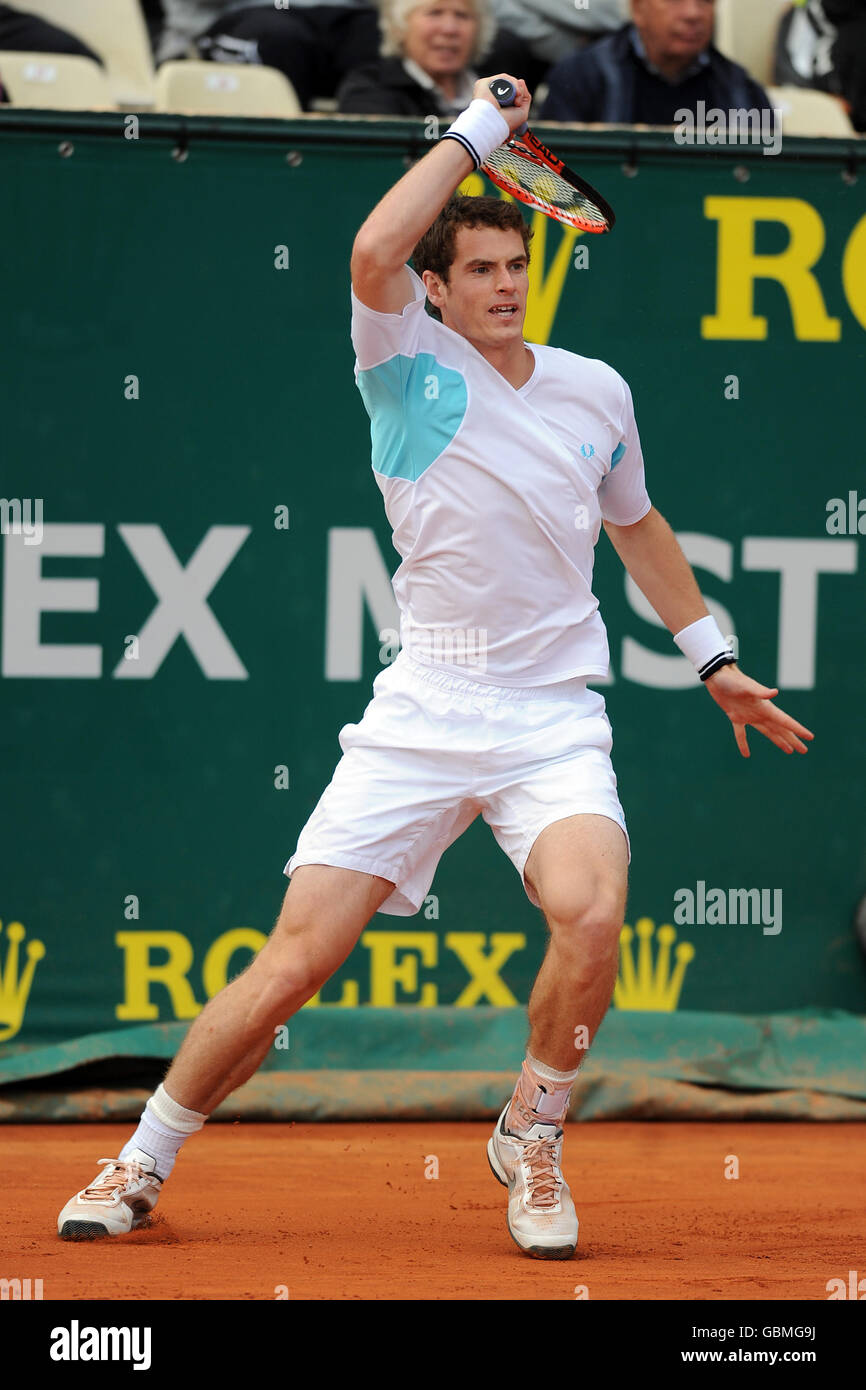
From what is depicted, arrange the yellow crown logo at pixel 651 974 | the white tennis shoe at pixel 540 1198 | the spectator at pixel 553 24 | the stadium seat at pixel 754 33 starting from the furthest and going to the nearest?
the stadium seat at pixel 754 33 → the spectator at pixel 553 24 → the yellow crown logo at pixel 651 974 → the white tennis shoe at pixel 540 1198

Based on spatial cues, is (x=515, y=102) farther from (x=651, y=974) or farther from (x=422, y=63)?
(x=422, y=63)

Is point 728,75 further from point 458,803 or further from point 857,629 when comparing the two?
point 458,803

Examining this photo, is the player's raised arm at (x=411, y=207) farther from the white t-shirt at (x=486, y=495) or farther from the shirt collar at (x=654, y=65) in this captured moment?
the shirt collar at (x=654, y=65)

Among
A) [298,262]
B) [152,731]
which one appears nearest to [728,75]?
[298,262]

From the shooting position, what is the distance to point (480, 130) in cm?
293

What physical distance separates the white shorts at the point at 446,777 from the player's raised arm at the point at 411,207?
0.70 metres

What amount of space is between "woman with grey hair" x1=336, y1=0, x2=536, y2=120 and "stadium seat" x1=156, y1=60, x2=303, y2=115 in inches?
8.4

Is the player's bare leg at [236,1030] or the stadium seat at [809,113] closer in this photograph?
the player's bare leg at [236,1030]

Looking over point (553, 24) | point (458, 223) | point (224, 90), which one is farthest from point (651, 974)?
point (553, 24)

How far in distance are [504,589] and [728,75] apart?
320 centimetres

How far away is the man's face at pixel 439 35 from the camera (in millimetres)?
5543

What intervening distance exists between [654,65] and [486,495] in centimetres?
304

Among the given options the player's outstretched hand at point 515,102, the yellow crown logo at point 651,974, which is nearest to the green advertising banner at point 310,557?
the yellow crown logo at point 651,974

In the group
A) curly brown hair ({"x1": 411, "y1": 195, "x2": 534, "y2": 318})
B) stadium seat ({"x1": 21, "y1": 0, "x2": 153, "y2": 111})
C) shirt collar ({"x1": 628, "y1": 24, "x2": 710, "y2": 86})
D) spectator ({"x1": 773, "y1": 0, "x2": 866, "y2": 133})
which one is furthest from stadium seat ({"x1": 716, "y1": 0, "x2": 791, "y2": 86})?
curly brown hair ({"x1": 411, "y1": 195, "x2": 534, "y2": 318})
